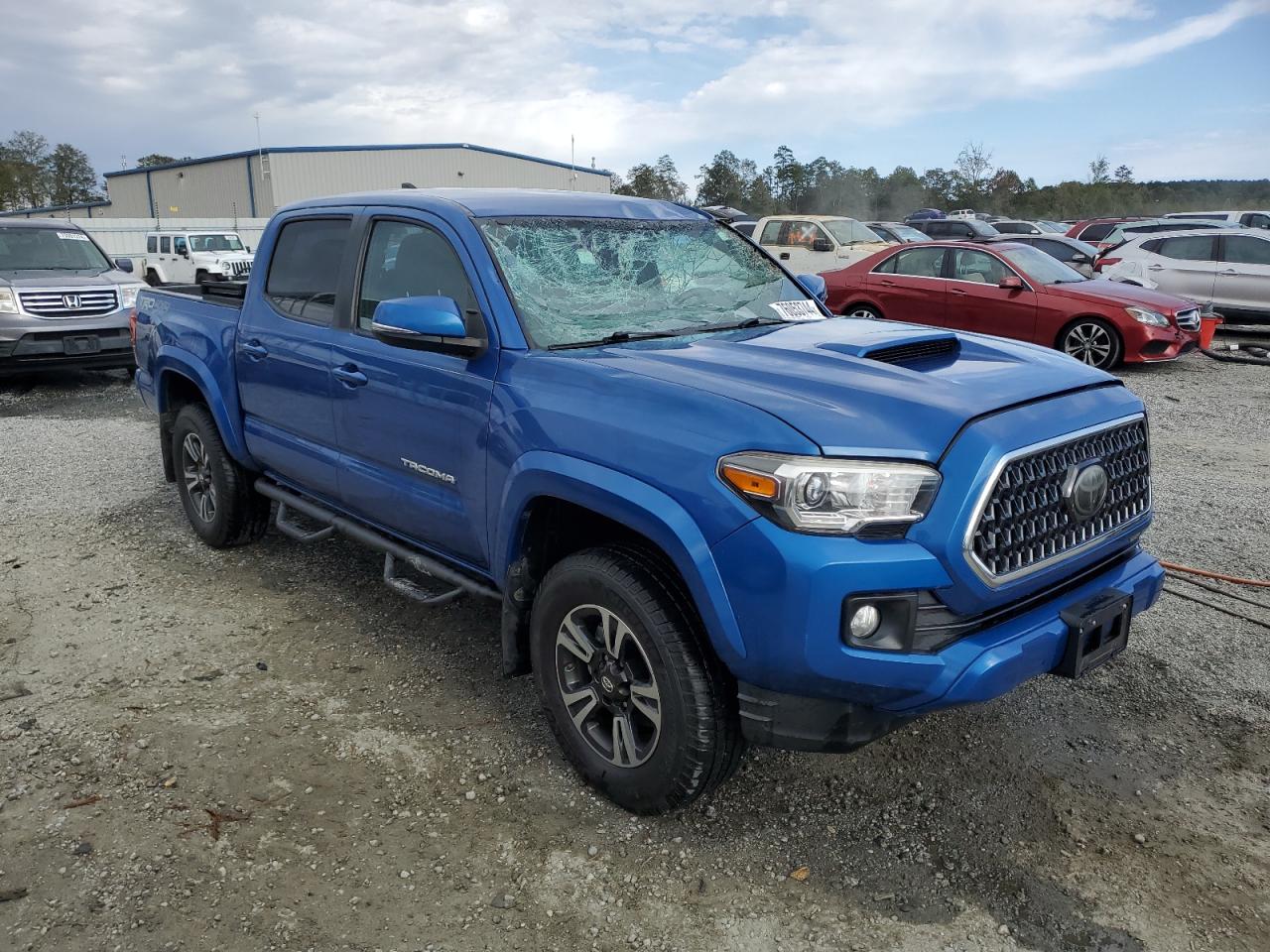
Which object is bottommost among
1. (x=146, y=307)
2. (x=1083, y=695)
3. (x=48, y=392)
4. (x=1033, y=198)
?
(x=1083, y=695)

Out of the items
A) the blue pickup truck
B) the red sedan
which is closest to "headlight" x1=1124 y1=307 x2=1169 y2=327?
the red sedan

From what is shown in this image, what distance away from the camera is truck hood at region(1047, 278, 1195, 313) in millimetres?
10672

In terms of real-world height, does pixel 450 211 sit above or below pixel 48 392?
above

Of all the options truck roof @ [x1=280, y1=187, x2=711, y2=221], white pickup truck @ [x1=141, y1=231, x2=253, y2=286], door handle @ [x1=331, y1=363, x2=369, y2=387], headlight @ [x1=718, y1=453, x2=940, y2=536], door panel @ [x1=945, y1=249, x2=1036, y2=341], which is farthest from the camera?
white pickup truck @ [x1=141, y1=231, x2=253, y2=286]

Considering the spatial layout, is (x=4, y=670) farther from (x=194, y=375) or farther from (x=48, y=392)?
(x=48, y=392)

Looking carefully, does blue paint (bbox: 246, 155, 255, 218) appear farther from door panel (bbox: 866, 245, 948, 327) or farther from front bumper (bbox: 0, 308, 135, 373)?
door panel (bbox: 866, 245, 948, 327)

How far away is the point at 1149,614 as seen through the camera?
4340 mm

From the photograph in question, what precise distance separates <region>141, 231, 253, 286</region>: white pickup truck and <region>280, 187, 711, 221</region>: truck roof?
75.1 ft

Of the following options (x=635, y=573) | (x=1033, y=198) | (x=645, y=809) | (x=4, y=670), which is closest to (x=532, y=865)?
(x=645, y=809)

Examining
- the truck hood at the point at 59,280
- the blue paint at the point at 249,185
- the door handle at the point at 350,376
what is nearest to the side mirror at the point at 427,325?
the door handle at the point at 350,376

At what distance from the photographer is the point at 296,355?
13.7 ft

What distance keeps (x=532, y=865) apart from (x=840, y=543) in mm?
1324

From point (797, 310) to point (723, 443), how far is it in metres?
1.65

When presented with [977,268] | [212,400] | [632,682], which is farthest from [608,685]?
[977,268]
